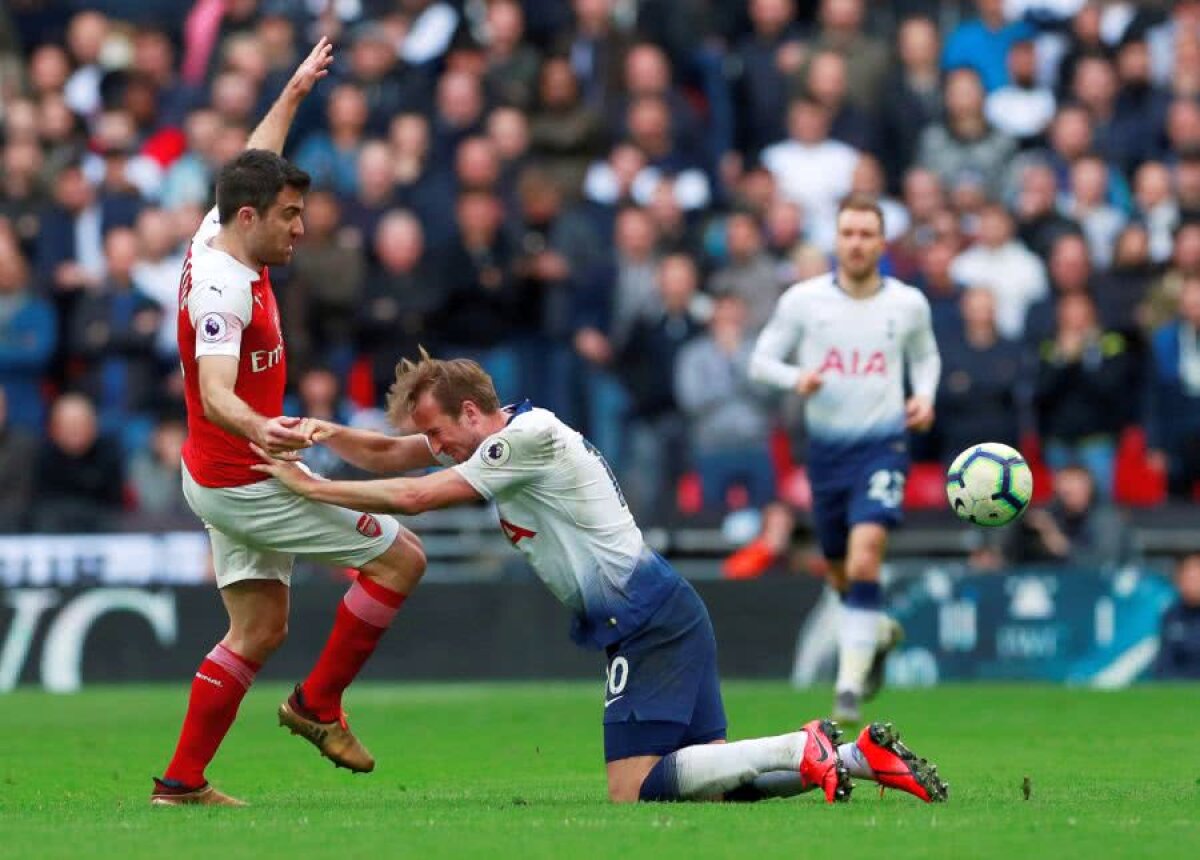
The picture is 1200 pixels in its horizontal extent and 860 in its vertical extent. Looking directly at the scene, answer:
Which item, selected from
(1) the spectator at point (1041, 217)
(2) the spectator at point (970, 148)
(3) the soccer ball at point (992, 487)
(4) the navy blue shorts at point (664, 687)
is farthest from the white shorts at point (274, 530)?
(2) the spectator at point (970, 148)

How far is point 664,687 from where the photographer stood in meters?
9.41

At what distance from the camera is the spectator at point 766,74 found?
2225 centimetres

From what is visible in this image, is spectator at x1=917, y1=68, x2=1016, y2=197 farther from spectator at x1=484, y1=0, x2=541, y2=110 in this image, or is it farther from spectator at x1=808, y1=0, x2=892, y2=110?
spectator at x1=484, y1=0, x2=541, y2=110

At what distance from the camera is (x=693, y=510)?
19391 mm

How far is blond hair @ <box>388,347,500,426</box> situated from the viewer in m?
9.27

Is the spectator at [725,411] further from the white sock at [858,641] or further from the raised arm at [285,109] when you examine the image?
the raised arm at [285,109]

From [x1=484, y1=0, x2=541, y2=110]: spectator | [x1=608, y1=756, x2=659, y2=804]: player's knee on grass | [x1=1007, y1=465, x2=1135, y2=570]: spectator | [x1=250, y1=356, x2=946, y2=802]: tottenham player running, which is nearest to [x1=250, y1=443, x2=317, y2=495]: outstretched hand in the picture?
[x1=250, y1=356, x2=946, y2=802]: tottenham player running

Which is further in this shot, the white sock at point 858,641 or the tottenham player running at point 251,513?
the white sock at point 858,641

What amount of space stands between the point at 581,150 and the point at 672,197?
1.26m

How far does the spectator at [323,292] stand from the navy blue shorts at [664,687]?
11.1m

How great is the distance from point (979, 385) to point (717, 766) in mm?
10439

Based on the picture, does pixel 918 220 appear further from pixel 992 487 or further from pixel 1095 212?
pixel 992 487

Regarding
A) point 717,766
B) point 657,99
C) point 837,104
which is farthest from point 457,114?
point 717,766

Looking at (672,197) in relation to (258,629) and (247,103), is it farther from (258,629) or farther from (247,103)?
(258,629)
